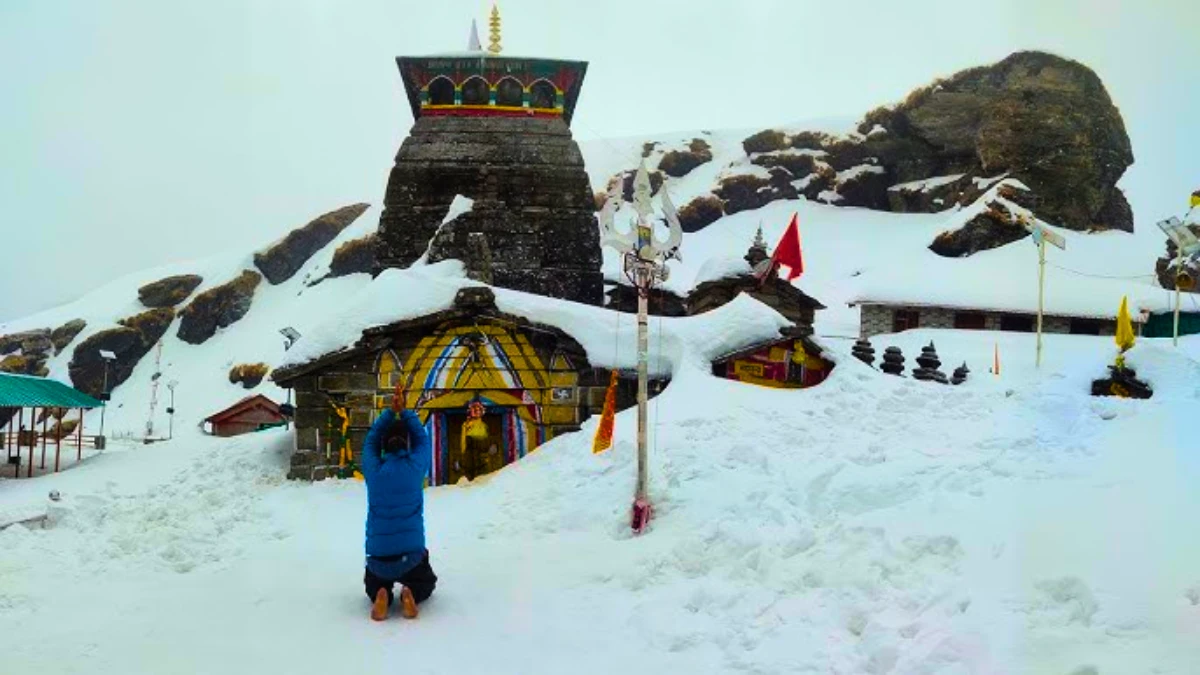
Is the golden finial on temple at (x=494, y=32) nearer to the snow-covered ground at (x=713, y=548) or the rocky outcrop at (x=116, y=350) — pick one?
the snow-covered ground at (x=713, y=548)

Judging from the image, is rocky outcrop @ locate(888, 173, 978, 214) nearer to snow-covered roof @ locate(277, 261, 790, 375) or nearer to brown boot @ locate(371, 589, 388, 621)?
snow-covered roof @ locate(277, 261, 790, 375)

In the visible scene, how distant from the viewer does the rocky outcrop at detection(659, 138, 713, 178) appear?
8044 centimetres

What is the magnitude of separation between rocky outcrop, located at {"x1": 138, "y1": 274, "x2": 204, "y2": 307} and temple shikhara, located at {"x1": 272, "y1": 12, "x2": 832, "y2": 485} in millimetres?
53200

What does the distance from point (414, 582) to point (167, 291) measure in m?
72.7

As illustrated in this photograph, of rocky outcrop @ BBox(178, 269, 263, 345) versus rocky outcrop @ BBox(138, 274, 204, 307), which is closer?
rocky outcrop @ BBox(178, 269, 263, 345)

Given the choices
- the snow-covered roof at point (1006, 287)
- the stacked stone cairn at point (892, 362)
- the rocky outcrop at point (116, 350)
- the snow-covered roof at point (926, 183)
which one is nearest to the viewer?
the stacked stone cairn at point (892, 362)

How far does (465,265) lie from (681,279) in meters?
36.6

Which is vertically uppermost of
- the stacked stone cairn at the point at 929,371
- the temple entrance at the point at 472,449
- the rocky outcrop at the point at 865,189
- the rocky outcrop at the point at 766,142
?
the rocky outcrop at the point at 766,142

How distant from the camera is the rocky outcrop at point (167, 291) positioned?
71438mm

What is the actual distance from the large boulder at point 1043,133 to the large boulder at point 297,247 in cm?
5096

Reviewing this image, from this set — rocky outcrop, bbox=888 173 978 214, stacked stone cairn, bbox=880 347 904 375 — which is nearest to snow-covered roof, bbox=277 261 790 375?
stacked stone cairn, bbox=880 347 904 375

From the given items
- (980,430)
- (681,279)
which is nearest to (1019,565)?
(980,430)

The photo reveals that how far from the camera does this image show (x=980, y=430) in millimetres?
10078

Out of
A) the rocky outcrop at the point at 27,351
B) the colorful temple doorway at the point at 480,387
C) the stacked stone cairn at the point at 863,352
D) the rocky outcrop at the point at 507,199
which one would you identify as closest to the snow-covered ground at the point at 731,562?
the colorful temple doorway at the point at 480,387
